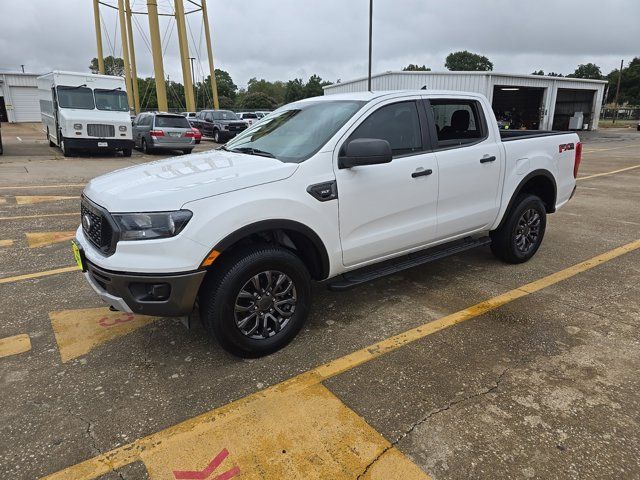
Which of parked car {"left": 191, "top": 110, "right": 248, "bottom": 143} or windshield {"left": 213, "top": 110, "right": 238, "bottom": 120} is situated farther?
windshield {"left": 213, "top": 110, "right": 238, "bottom": 120}

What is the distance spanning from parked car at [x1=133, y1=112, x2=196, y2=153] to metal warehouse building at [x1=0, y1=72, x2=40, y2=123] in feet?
Result: 105

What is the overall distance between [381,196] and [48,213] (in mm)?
6227

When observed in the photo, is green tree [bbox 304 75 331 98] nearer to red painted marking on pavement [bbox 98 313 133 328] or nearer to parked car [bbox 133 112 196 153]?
parked car [bbox 133 112 196 153]

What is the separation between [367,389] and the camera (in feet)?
9.46

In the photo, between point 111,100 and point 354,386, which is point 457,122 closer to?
point 354,386

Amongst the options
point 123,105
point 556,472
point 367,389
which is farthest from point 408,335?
point 123,105

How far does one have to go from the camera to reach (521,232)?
16.4 feet

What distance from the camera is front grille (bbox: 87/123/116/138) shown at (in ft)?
50.0

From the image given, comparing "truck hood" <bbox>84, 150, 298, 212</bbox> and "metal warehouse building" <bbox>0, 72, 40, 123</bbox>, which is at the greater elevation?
"metal warehouse building" <bbox>0, 72, 40, 123</bbox>

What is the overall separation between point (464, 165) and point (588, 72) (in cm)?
11848

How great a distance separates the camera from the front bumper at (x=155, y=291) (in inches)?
109

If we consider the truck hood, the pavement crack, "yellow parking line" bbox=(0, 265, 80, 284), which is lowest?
the pavement crack

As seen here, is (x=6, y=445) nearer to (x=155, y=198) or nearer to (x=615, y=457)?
(x=155, y=198)

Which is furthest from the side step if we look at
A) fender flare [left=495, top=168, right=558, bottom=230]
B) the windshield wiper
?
the windshield wiper
